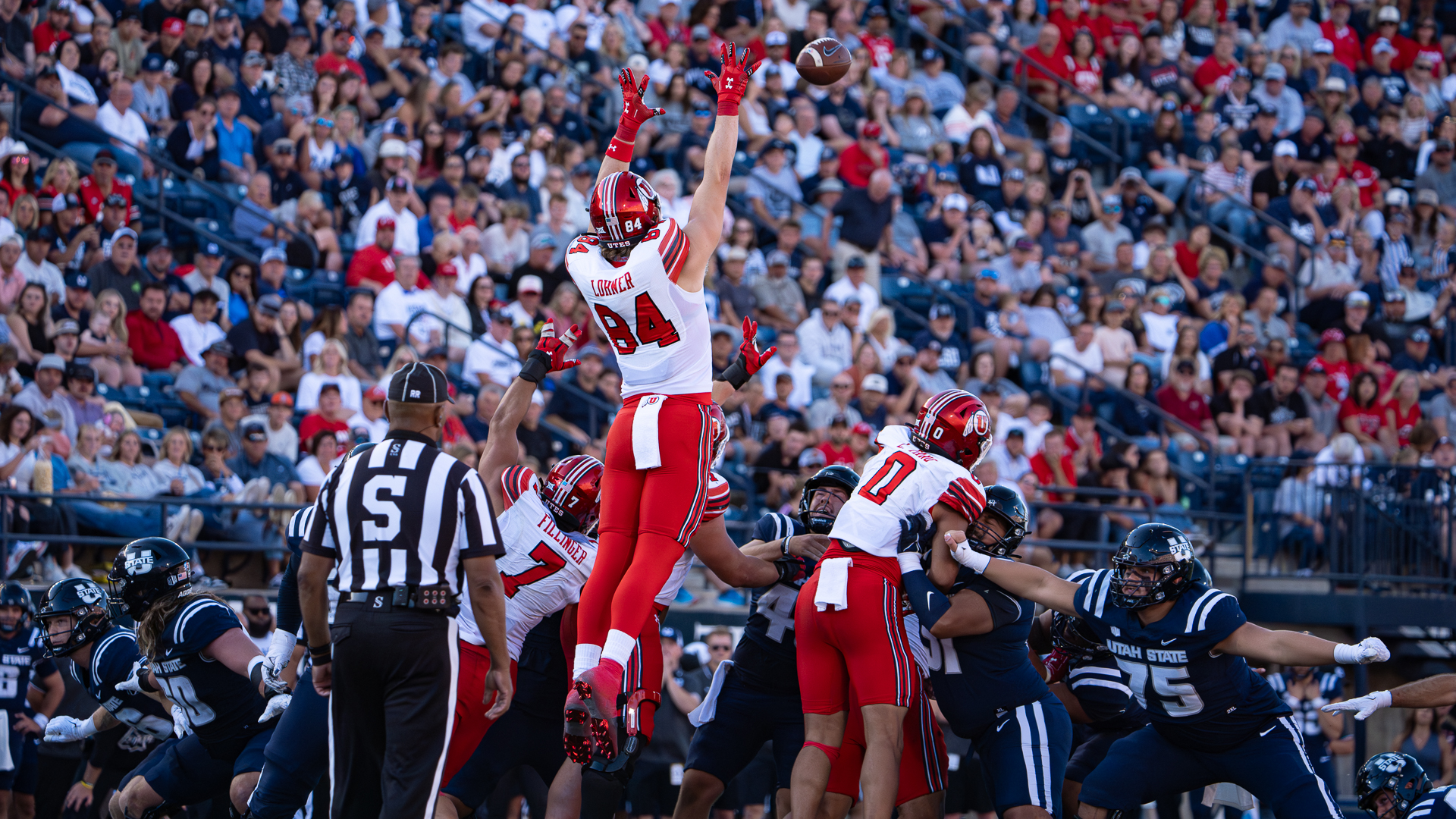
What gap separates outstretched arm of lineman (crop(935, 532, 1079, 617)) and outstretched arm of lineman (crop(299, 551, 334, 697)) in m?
2.96

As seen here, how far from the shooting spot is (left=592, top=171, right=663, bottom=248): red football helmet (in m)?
7.89

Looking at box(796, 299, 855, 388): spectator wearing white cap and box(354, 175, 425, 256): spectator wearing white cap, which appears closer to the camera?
box(354, 175, 425, 256): spectator wearing white cap

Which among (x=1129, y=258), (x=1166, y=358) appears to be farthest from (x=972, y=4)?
(x=1166, y=358)

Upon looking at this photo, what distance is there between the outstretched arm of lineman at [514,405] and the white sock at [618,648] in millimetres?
1355

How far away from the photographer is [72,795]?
10.0 m

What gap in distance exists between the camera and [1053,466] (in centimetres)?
1590

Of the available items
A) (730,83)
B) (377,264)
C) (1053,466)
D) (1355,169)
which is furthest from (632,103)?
(1355,169)

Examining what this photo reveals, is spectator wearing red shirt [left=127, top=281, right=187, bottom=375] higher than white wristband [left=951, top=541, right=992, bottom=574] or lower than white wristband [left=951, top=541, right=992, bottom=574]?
higher

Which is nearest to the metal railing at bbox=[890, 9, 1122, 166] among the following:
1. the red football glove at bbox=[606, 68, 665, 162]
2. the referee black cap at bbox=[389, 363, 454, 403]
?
the red football glove at bbox=[606, 68, 665, 162]

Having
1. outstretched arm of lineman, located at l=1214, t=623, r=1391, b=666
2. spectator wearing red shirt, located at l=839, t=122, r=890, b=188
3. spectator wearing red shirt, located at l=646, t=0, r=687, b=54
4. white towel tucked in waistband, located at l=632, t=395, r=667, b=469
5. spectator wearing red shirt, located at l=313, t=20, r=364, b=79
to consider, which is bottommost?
outstretched arm of lineman, located at l=1214, t=623, r=1391, b=666

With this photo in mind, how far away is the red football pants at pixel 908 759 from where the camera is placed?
27.1 feet

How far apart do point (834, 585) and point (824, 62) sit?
2.64m

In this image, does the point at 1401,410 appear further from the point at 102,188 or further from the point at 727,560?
the point at 102,188

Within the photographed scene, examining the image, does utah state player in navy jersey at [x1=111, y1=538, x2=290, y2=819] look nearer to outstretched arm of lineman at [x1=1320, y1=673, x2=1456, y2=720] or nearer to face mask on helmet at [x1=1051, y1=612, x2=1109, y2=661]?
face mask on helmet at [x1=1051, y1=612, x2=1109, y2=661]
